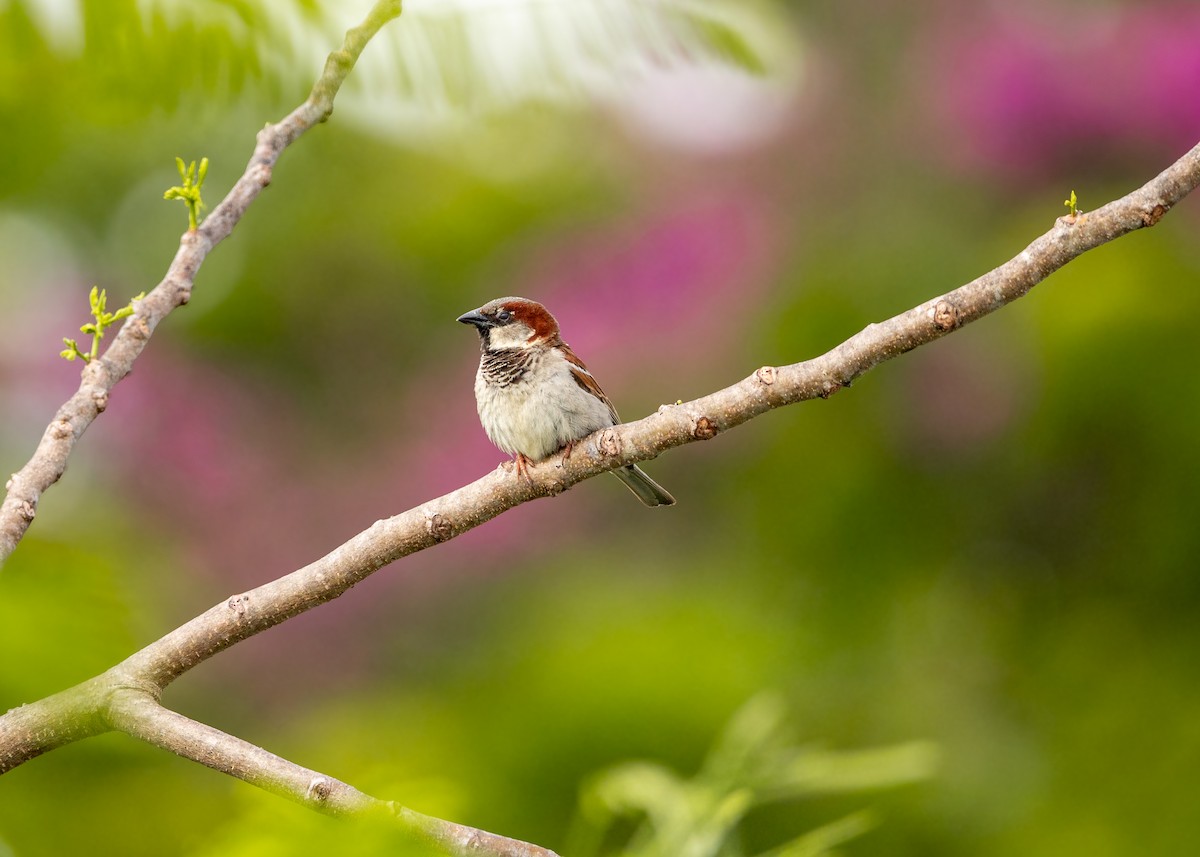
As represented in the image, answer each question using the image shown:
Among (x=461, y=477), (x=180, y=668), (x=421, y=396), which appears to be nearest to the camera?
(x=180, y=668)

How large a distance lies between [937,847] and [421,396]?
2.13 meters

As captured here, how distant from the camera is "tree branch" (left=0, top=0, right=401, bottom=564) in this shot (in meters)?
1.27

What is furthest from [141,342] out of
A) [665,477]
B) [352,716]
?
[665,477]

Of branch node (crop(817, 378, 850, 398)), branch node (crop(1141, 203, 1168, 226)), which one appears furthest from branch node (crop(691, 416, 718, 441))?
branch node (crop(1141, 203, 1168, 226))

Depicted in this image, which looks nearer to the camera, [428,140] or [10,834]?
[10,834]

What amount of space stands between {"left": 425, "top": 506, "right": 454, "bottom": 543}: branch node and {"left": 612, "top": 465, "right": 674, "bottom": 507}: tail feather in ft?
3.92

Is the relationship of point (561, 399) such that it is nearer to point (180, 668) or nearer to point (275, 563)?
point (180, 668)

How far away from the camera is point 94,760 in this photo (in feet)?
8.70

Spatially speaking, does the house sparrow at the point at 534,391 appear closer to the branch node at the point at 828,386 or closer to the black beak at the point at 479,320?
the black beak at the point at 479,320

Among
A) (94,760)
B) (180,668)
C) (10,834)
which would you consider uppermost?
(94,760)

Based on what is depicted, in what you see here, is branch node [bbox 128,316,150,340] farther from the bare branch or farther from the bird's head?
the bird's head

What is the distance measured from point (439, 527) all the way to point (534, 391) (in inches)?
41.9

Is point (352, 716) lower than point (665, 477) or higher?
lower

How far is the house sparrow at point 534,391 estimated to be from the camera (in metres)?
2.36
